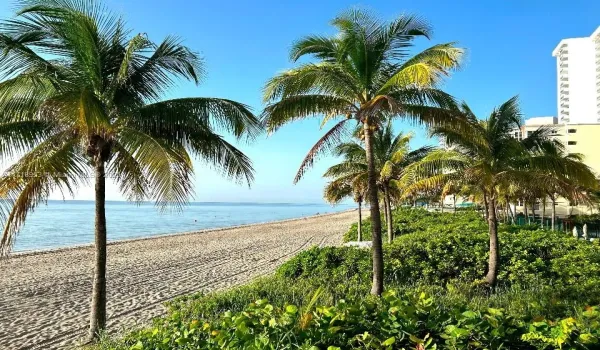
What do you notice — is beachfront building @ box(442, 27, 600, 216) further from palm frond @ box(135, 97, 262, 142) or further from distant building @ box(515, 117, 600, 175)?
palm frond @ box(135, 97, 262, 142)

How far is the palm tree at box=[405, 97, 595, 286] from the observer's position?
35.7 ft

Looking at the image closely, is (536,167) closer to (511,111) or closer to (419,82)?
(511,111)

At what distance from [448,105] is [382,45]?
5.95ft

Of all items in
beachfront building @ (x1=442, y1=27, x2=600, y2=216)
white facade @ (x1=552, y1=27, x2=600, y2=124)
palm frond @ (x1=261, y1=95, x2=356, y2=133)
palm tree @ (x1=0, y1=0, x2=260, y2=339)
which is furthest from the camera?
white facade @ (x1=552, y1=27, x2=600, y2=124)

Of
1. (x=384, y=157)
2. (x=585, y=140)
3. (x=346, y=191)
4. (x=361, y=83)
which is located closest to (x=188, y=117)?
(x=361, y=83)

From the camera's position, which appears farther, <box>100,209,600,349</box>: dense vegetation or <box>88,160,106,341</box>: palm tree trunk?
<box>88,160,106,341</box>: palm tree trunk

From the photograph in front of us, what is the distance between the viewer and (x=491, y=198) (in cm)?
1171

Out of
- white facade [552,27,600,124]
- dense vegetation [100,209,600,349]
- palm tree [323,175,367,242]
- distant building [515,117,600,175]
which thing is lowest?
dense vegetation [100,209,600,349]

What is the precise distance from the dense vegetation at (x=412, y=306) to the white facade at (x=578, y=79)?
112 m

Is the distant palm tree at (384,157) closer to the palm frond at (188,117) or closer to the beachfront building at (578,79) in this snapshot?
the palm frond at (188,117)

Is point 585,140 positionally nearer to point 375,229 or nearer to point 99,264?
point 375,229

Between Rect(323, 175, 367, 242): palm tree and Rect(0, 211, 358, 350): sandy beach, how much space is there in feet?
12.5

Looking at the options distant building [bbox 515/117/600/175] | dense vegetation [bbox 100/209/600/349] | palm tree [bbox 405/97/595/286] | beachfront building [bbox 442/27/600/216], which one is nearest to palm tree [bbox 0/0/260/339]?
dense vegetation [bbox 100/209/600/349]

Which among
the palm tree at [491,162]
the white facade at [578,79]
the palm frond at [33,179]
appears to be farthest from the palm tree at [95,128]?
the white facade at [578,79]
